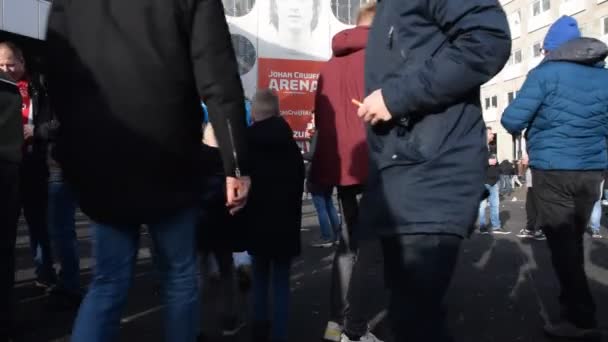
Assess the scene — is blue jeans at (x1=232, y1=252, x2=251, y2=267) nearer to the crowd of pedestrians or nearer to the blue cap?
the crowd of pedestrians

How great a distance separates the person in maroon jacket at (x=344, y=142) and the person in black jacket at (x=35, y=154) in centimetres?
204

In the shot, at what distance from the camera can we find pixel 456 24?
6.28 ft

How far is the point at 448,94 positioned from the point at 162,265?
121cm

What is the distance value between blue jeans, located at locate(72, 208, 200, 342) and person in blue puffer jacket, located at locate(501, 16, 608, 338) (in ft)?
7.41

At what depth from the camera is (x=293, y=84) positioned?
29906mm

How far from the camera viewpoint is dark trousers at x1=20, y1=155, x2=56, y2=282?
4.58 meters

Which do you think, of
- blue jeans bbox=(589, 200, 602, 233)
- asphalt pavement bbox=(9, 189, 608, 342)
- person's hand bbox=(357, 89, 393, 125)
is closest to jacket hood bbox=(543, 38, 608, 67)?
asphalt pavement bbox=(9, 189, 608, 342)

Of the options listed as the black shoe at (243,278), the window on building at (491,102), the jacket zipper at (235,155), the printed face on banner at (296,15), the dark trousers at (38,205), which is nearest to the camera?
the jacket zipper at (235,155)

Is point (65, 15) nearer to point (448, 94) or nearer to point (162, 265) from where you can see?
point (162, 265)

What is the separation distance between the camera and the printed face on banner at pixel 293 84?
29031 mm

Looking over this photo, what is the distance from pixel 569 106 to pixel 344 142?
1.32 metres

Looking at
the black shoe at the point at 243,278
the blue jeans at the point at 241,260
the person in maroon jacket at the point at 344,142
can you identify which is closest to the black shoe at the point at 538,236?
the blue jeans at the point at 241,260

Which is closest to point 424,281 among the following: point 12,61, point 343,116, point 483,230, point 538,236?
point 343,116

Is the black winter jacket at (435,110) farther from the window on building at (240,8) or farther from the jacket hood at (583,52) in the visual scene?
the window on building at (240,8)
